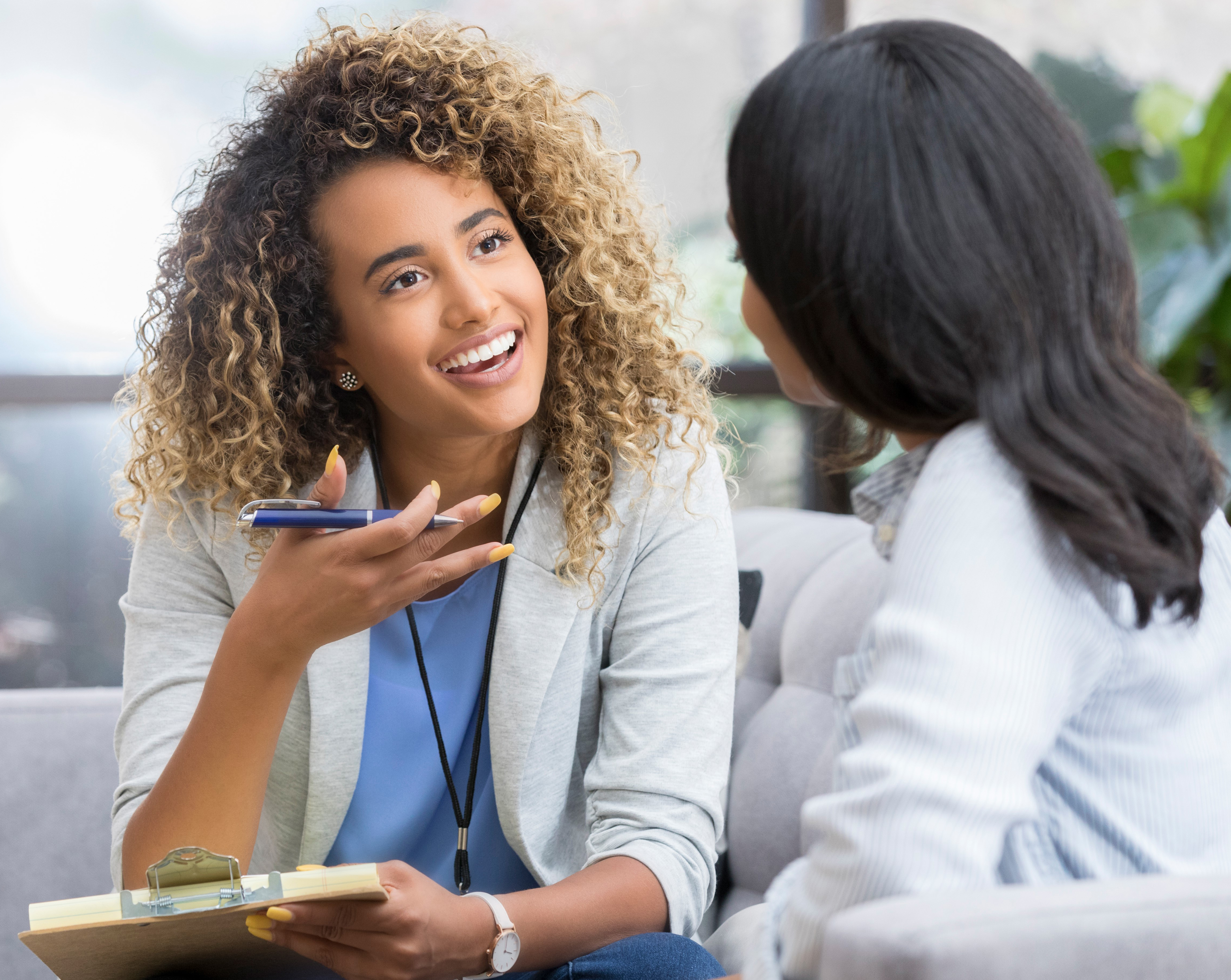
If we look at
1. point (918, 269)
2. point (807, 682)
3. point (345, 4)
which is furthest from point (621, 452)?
point (345, 4)

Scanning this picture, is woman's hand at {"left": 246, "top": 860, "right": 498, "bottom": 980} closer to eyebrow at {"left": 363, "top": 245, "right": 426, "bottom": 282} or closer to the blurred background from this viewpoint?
eyebrow at {"left": 363, "top": 245, "right": 426, "bottom": 282}

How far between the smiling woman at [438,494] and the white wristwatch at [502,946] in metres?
0.08

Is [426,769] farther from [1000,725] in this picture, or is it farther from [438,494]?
[1000,725]

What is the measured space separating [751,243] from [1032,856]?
1.42ft

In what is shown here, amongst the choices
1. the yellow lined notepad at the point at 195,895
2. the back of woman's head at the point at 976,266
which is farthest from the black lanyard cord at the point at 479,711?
the back of woman's head at the point at 976,266

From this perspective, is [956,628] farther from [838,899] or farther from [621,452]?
[621,452]

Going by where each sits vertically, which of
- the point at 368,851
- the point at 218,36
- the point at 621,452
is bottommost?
the point at 368,851

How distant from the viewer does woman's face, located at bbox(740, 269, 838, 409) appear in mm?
757

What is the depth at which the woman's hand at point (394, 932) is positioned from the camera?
34.3 inches

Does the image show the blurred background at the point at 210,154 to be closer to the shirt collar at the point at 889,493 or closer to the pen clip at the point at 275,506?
the pen clip at the point at 275,506

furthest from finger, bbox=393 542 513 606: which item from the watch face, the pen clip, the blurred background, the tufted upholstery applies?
the blurred background

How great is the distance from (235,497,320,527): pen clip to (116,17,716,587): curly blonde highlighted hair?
9.2 inches

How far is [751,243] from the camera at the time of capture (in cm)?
72

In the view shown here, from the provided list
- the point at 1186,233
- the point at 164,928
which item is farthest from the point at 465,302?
the point at 1186,233
